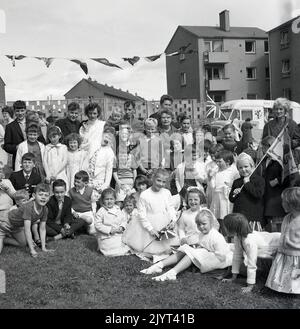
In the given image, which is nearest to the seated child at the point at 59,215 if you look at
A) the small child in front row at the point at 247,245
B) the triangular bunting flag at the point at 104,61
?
the small child in front row at the point at 247,245

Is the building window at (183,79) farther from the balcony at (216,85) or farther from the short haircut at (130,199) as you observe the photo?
the short haircut at (130,199)

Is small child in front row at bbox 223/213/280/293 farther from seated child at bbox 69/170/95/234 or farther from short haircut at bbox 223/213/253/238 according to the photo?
seated child at bbox 69/170/95/234

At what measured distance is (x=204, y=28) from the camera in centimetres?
4250

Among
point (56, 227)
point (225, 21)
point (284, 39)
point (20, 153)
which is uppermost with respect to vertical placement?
point (225, 21)

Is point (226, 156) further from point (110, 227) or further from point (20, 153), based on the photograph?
point (20, 153)

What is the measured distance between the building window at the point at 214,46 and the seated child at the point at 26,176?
3614cm

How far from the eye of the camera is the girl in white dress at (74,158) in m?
7.57

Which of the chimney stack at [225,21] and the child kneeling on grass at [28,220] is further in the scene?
the chimney stack at [225,21]

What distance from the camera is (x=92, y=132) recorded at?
307 inches

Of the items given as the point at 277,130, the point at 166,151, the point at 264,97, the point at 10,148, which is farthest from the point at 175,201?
the point at 264,97

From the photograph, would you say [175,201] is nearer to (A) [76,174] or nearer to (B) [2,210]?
(A) [76,174]

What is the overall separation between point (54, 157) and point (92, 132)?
803 millimetres

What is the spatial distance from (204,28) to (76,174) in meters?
38.0

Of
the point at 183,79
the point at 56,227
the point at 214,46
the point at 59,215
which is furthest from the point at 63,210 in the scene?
the point at 214,46
